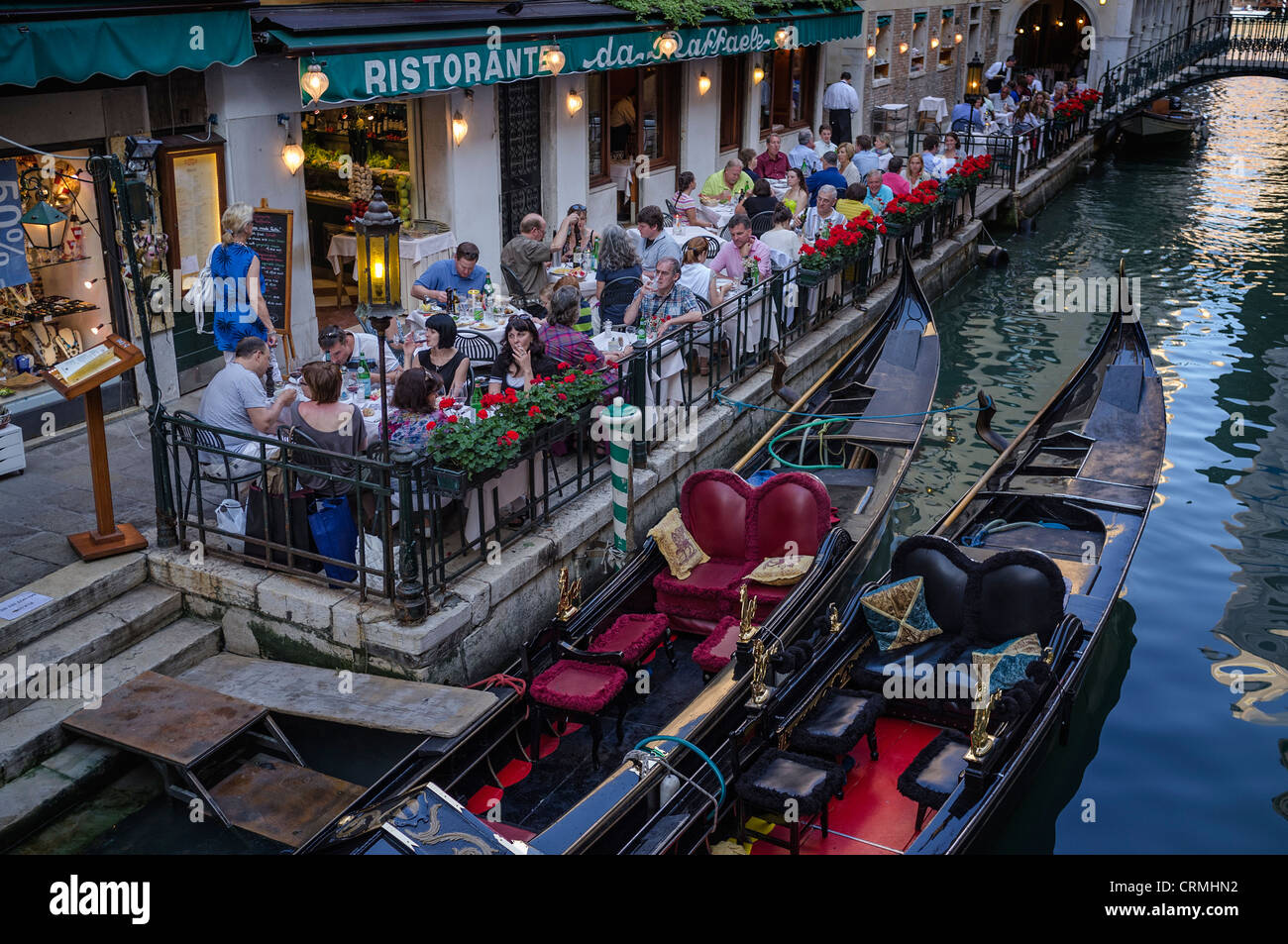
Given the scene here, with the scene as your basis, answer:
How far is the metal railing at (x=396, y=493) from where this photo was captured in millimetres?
5711

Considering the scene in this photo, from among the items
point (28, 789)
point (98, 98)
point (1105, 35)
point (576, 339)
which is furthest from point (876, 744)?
point (1105, 35)

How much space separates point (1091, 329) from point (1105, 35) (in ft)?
65.7

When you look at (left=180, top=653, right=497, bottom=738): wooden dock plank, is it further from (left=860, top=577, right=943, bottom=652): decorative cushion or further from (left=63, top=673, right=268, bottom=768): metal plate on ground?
(left=860, top=577, right=943, bottom=652): decorative cushion

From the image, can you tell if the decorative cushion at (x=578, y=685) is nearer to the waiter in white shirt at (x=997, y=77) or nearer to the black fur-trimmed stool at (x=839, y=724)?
the black fur-trimmed stool at (x=839, y=724)

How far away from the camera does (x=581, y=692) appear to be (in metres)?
5.47

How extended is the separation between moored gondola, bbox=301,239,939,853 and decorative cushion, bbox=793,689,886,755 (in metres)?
0.26

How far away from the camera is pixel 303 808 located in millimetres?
5230

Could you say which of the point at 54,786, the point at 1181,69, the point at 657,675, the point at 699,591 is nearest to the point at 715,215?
the point at 699,591

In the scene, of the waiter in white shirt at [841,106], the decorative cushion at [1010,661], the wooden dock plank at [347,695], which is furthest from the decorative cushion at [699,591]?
the waiter in white shirt at [841,106]

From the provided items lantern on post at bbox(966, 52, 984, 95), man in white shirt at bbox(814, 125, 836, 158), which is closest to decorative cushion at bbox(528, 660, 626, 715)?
A: man in white shirt at bbox(814, 125, 836, 158)

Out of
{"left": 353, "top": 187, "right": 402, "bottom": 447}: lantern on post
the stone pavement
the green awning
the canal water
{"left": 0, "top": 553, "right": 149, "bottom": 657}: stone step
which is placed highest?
the green awning

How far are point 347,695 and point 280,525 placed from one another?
1039 millimetres

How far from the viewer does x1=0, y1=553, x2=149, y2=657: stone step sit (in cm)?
557

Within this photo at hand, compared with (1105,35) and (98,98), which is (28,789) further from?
(1105,35)
